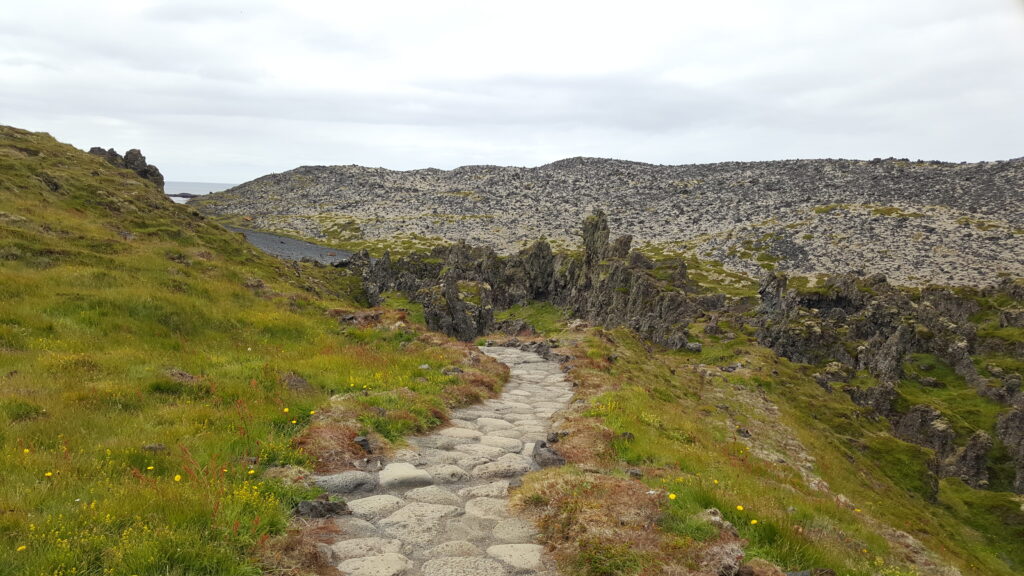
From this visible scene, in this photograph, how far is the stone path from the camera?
750 centimetres

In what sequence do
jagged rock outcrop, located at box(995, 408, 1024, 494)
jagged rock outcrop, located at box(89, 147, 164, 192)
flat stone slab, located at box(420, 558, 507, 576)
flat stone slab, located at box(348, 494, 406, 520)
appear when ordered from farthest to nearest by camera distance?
jagged rock outcrop, located at box(89, 147, 164, 192), jagged rock outcrop, located at box(995, 408, 1024, 494), flat stone slab, located at box(348, 494, 406, 520), flat stone slab, located at box(420, 558, 507, 576)

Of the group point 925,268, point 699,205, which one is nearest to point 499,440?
point 925,268

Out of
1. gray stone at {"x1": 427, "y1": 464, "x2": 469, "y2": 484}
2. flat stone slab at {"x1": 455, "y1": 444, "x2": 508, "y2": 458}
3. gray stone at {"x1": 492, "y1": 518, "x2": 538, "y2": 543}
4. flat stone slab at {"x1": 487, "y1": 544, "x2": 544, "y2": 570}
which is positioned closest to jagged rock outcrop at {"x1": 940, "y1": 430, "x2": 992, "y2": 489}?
flat stone slab at {"x1": 455, "y1": 444, "x2": 508, "y2": 458}

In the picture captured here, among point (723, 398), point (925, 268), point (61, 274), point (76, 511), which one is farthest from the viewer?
point (925, 268)

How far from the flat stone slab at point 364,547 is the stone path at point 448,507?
0.05 feet

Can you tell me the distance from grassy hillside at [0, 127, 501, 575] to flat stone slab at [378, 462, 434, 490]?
3.46 ft

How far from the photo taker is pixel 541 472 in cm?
1077

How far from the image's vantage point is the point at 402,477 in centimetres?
1039

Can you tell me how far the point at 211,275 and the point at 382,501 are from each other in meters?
24.2

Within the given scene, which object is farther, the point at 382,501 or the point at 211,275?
the point at 211,275

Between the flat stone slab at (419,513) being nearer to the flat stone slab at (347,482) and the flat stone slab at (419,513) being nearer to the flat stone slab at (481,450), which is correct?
the flat stone slab at (347,482)

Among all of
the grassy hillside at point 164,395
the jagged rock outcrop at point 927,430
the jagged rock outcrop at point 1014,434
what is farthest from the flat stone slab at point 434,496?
the jagged rock outcrop at point 1014,434

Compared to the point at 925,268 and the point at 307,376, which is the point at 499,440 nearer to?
the point at 307,376

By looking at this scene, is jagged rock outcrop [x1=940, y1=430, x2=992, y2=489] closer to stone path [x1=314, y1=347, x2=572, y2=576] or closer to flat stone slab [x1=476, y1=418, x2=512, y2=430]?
flat stone slab [x1=476, y1=418, x2=512, y2=430]
